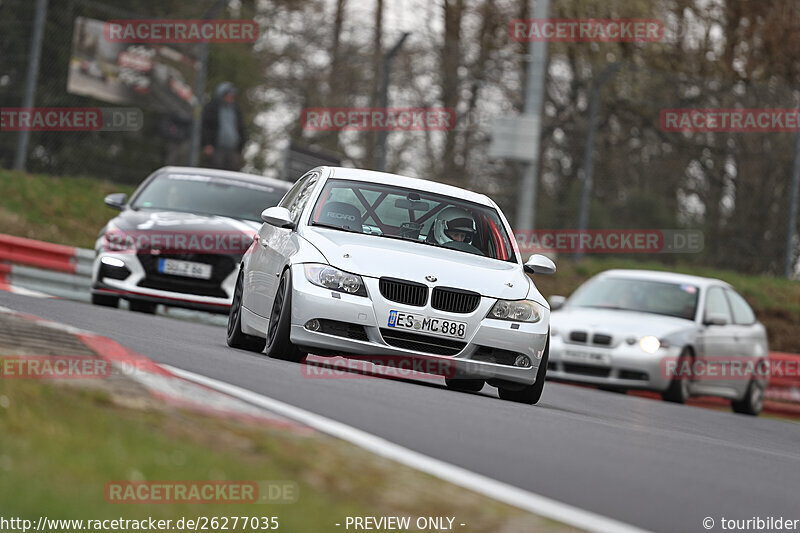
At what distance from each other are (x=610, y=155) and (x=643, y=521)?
17.3 m

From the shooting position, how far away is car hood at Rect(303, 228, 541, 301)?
10.3 meters

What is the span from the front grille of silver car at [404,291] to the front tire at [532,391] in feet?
3.44

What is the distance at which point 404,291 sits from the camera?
10.3 meters

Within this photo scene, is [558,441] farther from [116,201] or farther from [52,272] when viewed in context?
[52,272]

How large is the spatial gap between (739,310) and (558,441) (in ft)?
34.9

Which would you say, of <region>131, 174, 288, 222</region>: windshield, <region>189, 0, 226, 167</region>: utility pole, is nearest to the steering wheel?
<region>131, 174, 288, 222</region>: windshield

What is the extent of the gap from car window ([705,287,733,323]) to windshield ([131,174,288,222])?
5.00 meters

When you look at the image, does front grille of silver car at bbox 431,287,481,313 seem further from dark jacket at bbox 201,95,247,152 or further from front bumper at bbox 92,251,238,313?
dark jacket at bbox 201,95,247,152

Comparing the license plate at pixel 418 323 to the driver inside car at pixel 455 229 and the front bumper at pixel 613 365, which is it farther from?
the front bumper at pixel 613 365

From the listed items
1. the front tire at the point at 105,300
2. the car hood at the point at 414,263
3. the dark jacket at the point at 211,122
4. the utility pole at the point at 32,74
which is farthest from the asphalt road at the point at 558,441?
the dark jacket at the point at 211,122

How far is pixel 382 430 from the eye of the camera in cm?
730

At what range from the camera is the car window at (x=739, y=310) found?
18016 millimetres

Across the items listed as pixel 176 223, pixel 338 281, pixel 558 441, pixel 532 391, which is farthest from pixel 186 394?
pixel 176 223

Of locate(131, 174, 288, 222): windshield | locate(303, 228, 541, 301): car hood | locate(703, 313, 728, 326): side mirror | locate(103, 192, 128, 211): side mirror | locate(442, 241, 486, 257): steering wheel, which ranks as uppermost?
locate(131, 174, 288, 222): windshield
